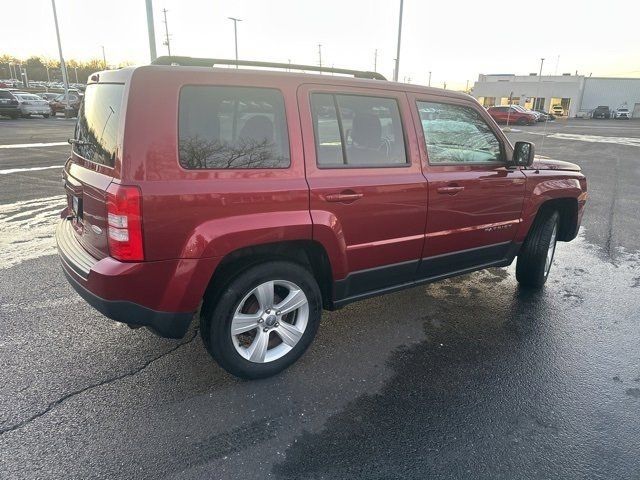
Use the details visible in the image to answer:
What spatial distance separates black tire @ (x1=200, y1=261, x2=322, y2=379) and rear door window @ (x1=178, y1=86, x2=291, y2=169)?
648 millimetres

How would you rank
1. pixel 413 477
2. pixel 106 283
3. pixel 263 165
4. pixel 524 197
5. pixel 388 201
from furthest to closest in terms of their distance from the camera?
pixel 524 197 < pixel 388 201 < pixel 263 165 < pixel 106 283 < pixel 413 477

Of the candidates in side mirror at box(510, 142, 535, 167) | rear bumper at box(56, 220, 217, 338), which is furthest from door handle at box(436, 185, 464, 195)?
rear bumper at box(56, 220, 217, 338)

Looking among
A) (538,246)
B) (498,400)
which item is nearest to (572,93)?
(538,246)

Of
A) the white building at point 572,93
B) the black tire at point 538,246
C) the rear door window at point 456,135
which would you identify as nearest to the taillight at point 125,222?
the rear door window at point 456,135

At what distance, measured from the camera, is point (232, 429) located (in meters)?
2.50

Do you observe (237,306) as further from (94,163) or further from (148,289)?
(94,163)

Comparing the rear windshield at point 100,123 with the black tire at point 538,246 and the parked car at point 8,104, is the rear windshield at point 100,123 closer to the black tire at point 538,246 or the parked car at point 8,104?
the black tire at point 538,246

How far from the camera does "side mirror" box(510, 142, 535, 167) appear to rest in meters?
3.75

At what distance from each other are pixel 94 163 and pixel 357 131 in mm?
1667

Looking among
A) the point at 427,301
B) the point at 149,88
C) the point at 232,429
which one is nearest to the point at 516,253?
the point at 427,301

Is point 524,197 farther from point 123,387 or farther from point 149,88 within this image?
point 123,387

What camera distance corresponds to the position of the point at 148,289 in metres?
2.45

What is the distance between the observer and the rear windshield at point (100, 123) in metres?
2.45

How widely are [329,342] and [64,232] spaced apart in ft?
6.81
